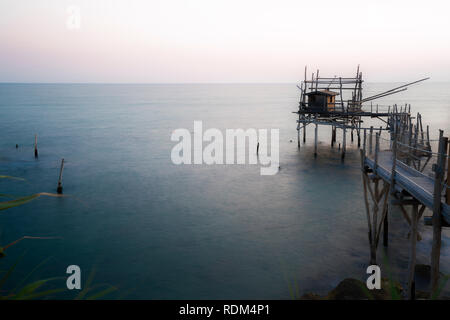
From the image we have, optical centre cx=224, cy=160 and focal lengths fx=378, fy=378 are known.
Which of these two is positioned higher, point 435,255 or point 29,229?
point 435,255

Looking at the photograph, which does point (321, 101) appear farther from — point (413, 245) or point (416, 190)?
point (416, 190)

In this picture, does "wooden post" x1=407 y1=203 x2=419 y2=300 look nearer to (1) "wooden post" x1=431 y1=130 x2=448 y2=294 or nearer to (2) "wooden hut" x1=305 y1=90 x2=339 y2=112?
(1) "wooden post" x1=431 y1=130 x2=448 y2=294

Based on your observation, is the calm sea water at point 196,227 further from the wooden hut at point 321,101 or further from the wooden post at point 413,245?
the wooden hut at point 321,101

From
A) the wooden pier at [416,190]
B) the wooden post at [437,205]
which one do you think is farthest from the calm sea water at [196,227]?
the wooden post at [437,205]

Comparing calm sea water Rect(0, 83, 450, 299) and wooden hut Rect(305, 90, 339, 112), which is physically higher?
wooden hut Rect(305, 90, 339, 112)

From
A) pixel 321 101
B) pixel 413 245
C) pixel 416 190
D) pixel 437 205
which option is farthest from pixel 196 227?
pixel 321 101

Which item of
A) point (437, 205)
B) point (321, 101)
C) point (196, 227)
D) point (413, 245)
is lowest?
point (196, 227)

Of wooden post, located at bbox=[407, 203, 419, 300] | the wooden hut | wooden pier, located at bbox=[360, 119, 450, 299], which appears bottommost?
wooden post, located at bbox=[407, 203, 419, 300]

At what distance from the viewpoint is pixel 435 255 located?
795 centimetres

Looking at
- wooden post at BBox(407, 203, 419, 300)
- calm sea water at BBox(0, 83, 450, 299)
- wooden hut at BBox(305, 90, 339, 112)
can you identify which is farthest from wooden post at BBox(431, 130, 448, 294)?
wooden hut at BBox(305, 90, 339, 112)
